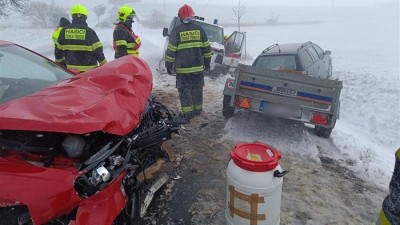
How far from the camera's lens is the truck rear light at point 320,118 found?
5.78m

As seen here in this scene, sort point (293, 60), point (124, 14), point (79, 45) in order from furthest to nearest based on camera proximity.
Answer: point (293, 60) → point (124, 14) → point (79, 45)

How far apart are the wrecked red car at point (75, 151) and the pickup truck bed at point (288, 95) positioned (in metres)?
3.13

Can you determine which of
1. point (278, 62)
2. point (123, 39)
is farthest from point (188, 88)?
point (278, 62)

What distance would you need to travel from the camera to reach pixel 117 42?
645 cm

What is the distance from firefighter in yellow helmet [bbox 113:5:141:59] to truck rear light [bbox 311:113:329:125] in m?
3.63

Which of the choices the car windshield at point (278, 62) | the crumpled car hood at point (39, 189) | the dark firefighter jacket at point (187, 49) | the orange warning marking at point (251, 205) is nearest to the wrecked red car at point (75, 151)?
the crumpled car hood at point (39, 189)

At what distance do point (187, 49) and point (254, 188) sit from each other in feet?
12.9

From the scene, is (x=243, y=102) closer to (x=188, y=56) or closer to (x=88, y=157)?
(x=188, y=56)

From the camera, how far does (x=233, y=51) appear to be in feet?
41.3

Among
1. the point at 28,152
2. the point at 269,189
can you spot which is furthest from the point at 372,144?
the point at 28,152

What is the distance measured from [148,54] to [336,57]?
12710 millimetres

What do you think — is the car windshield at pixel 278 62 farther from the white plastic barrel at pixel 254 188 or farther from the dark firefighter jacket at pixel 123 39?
the white plastic barrel at pixel 254 188

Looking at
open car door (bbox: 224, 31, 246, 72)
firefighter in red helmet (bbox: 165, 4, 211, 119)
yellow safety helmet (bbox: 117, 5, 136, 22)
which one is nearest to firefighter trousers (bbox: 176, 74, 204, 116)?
firefighter in red helmet (bbox: 165, 4, 211, 119)

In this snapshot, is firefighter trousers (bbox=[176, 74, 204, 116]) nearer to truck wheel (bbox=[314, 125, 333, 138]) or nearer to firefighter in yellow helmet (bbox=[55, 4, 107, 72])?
firefighter in yellow helmet (bbox=[55, 4, 107, 72])
